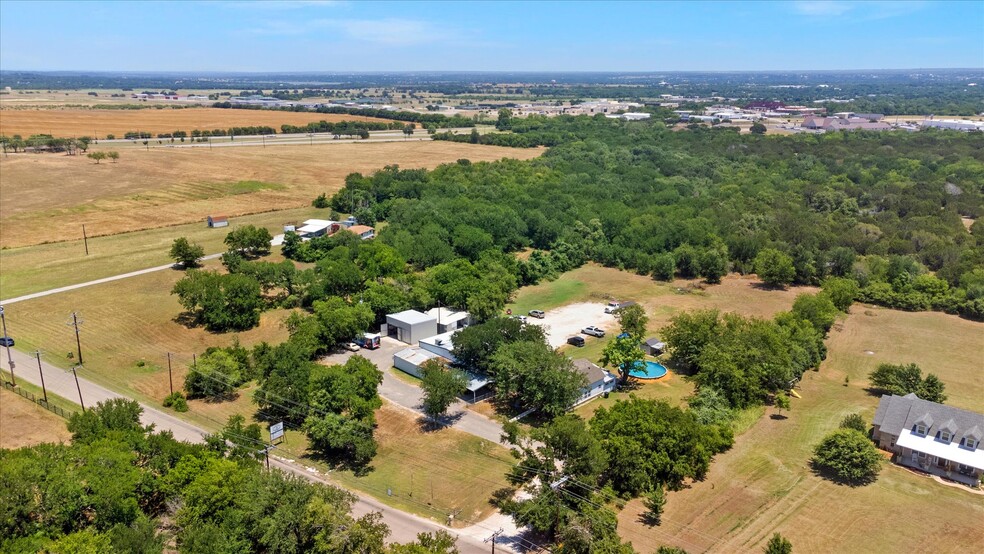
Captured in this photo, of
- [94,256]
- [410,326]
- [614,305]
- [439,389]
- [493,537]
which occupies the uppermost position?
[94,256]

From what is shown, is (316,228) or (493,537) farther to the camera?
(316,228)

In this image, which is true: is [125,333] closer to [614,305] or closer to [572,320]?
[572,320]

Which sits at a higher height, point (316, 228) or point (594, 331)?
point (316, 228)

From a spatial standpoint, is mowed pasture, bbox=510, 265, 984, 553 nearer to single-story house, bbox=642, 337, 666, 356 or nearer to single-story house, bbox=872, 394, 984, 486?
single-story house, bbox=872, 394, 984, 486

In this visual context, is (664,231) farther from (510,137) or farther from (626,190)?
(510,137)

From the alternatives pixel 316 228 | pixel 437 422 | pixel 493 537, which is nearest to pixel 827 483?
pixel 493 537

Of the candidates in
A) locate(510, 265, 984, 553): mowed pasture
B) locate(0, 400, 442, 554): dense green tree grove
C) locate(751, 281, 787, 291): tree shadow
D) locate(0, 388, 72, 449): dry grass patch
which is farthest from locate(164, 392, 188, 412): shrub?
locate(751, 281, 787, 291): tree shadow
